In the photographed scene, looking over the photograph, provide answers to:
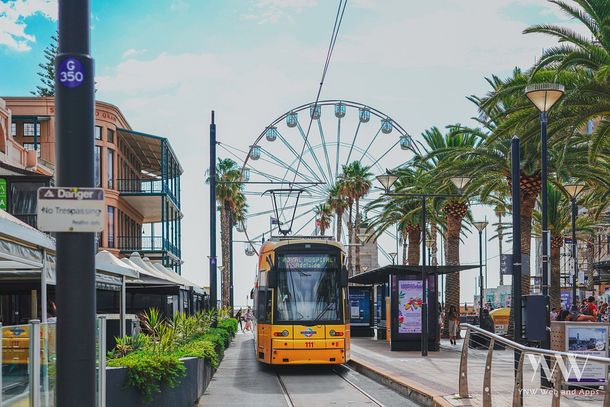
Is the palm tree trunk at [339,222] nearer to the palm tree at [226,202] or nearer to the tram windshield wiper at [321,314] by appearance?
the palm tree at [226,202]

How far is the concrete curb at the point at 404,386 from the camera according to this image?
1583 centimetres

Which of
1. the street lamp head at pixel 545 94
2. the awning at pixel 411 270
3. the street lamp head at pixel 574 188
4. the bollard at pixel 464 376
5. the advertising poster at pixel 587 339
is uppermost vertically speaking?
the street lamp head at pixel 545 94

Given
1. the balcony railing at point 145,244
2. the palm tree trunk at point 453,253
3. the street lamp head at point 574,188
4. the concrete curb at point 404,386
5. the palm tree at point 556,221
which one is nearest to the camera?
the concrete curb at point 404,386

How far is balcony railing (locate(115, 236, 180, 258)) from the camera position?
54406 mm

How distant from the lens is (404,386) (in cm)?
1911

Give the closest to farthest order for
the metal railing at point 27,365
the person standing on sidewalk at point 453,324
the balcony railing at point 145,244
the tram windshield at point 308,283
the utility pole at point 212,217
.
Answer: the metal railing at point 27,365, the tram windshield at point 308,283, the utility pole at point 212,217, the person standing on sidewalk at point 453,324, the balcony railing at point 145,244

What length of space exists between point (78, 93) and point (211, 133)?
25619mm

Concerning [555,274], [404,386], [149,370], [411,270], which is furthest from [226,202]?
[149,370]

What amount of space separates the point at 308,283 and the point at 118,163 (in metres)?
31.7

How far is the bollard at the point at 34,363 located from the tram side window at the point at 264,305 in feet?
54.5

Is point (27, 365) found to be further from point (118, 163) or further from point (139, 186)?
point (139, 186)

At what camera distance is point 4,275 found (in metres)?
18.1

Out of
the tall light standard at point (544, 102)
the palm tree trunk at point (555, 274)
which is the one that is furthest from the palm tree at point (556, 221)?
the tall light standard at point (544, 102)

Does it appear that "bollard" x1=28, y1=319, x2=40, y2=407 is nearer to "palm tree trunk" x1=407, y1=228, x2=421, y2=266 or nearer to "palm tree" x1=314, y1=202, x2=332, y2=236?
"palm tree trunk" x1=407, y1=228, x2=421, y2=266
